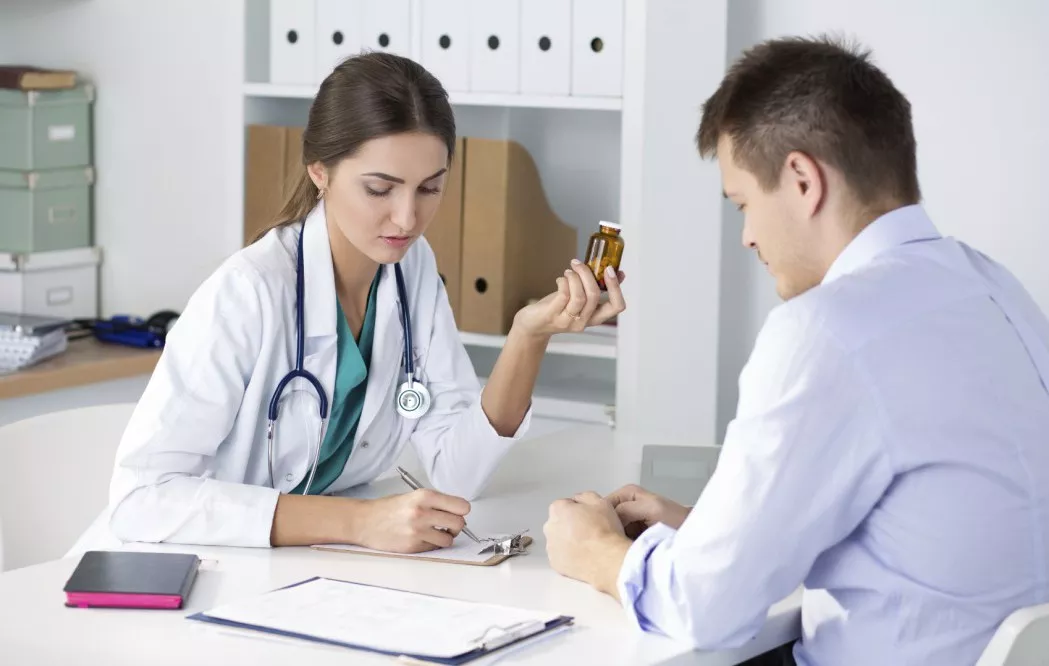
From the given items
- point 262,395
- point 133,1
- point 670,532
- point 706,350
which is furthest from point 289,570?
point 133,1

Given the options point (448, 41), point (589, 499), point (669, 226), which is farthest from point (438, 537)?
point (448, 41)

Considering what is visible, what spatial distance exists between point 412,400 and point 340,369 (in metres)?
0.13

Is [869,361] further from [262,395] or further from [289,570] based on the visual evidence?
[262,395]

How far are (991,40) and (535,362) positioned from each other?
3.60 feet

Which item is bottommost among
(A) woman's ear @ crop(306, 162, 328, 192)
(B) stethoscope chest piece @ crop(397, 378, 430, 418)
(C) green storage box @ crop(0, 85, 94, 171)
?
(B) stethoscope chest piece @ crop(397, 378, 430, 418)

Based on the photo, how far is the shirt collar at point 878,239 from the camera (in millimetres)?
1233

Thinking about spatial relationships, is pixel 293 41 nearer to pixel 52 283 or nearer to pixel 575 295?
pixel 52 283

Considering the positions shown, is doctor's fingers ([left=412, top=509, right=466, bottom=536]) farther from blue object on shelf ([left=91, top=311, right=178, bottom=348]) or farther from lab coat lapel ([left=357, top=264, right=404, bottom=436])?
blue object on shelf ([left=91, top=311, right=178, bottom=348])

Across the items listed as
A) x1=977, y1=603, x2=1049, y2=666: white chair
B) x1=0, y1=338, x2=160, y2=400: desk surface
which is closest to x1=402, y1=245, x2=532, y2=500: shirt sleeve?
x1=977, y1=603, x2=1049, y2=666: white chair

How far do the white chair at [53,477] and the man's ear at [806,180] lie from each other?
3.64 feet

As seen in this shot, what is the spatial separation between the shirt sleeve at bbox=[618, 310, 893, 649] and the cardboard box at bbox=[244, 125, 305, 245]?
1768 mm

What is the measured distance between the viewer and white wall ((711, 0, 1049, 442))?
2340 mm

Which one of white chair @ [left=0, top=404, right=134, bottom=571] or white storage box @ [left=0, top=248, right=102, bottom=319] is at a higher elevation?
white storage box @ [left=0, top=248, right=102, bottom=319]

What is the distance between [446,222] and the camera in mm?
2684
